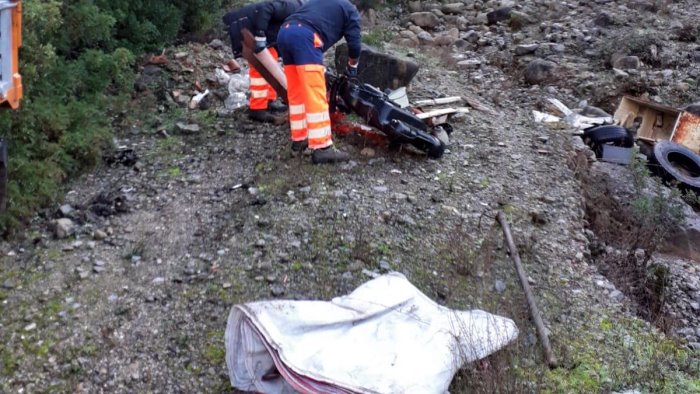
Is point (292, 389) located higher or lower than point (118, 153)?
higher

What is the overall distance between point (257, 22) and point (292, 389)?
3.98 m

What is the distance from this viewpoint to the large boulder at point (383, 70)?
764 centimetres

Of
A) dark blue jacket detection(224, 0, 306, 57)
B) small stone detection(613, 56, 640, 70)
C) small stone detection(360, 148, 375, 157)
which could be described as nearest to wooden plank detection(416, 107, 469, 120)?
small stone detection(360, 148, 375, 157)

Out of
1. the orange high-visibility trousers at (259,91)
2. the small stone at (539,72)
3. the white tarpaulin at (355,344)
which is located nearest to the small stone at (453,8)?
the small stone at (539,72)

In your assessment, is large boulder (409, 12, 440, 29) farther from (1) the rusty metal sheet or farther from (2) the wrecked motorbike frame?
(2) the wrecked motorbike frame

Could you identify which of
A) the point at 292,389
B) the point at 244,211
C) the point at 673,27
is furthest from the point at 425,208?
the point at 673,27

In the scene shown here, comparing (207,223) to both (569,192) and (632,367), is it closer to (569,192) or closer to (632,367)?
(632,367)

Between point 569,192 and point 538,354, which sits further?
point 569,192

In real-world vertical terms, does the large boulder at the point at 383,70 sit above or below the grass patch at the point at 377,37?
above

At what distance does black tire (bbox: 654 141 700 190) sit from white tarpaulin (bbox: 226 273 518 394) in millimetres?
4730

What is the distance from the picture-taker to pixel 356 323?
11.3 ft

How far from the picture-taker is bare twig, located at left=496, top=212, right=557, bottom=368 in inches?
154

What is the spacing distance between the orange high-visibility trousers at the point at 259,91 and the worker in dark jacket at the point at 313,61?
2.66 feet

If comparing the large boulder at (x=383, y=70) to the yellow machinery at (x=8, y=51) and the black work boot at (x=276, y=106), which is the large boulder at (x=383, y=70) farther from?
the yellow machinery at (x=8, y=51)
